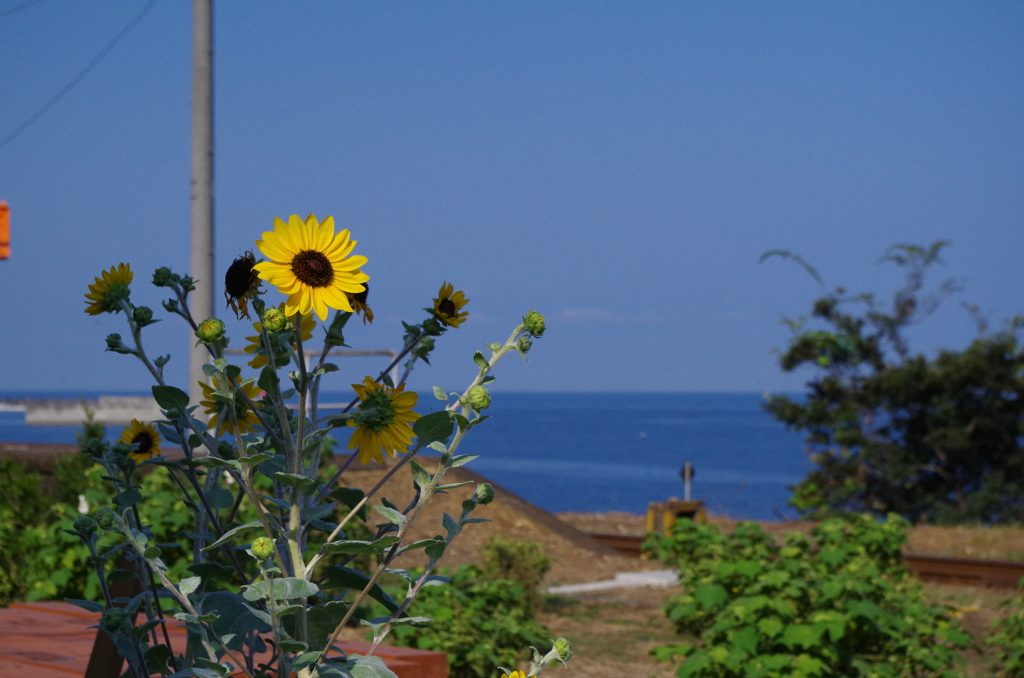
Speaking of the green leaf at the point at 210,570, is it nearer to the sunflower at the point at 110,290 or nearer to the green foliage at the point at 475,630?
the sunflower at the point at 110,290

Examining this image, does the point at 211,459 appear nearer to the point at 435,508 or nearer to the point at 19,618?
the point at 19,618

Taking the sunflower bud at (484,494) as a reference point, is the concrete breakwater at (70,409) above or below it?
above

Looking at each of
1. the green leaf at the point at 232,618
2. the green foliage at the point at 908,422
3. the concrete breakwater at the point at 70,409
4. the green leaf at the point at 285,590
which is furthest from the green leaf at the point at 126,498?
the green foliage at the point at 908,422

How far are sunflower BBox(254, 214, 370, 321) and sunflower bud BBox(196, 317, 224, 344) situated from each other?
0.36 ft

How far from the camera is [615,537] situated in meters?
13.6

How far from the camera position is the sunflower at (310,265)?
1595 mm

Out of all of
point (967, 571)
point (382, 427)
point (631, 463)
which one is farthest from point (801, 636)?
point (631, 463)

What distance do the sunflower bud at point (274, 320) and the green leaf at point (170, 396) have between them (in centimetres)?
26

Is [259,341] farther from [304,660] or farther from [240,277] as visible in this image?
[304,660]

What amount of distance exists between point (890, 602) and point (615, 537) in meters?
7.67

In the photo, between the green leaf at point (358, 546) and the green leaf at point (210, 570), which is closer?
the green leaf at point (358, 546)

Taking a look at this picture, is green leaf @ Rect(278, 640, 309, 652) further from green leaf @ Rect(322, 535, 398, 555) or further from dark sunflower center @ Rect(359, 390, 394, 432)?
dark sunflower center @ Rect(359, 390, 394, 432)

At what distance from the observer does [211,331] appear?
62.3 inches

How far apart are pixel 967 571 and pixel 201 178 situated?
347 inches
